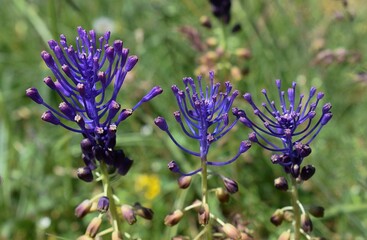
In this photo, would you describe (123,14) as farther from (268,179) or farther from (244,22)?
(268,179)

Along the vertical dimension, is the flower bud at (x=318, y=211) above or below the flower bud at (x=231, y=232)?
above

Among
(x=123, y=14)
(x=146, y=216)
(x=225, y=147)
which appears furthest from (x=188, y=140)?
(x=146, y=216)

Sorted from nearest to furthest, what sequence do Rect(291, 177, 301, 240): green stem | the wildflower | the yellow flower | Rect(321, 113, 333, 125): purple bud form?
Rect(321, 113, 333, 125): purple bud < Rect(291, 177, 301, 240): green stem < the wildflower < the yellow flower

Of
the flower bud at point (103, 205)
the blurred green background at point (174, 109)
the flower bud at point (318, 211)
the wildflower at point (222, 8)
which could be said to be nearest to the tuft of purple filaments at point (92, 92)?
the flower bud at point (103, 205)

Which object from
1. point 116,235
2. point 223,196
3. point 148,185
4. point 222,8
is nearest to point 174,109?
point 148,185

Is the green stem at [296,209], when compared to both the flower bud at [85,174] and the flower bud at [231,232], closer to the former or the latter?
the flower bud at [231,232]

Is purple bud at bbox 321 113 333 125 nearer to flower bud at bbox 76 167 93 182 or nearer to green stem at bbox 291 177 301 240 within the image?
green stem at bbox 291 177 301 240

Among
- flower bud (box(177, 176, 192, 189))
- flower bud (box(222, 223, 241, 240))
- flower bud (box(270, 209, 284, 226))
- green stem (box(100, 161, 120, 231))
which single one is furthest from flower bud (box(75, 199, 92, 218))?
flower bud (box(270, 209, 284, 226))
